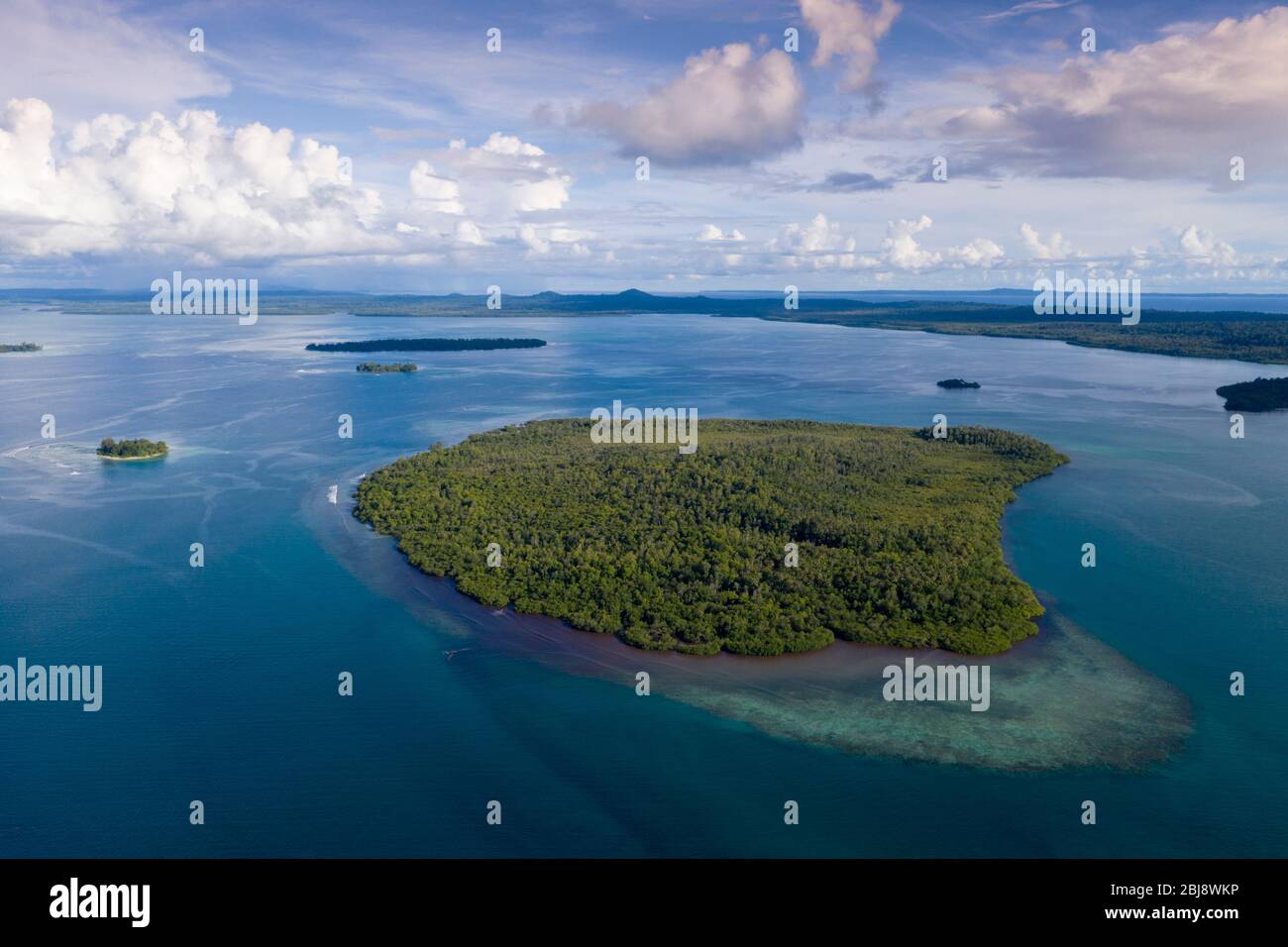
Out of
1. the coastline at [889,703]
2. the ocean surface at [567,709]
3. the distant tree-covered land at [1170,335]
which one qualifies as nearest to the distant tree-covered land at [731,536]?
the coastline at [889,703]

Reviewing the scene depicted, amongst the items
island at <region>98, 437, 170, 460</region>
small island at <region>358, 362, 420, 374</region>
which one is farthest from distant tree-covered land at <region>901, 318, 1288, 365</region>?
island at <region>98, 437, 170, 460</region>

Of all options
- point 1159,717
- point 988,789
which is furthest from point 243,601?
point 1159,717

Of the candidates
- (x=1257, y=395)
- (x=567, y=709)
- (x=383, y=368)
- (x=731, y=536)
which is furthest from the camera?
(x=383, y=368)

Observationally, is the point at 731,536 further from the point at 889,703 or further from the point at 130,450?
the point at 130,450

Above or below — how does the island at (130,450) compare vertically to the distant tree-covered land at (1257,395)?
below

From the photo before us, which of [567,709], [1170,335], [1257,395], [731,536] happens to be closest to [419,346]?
[1257,395]

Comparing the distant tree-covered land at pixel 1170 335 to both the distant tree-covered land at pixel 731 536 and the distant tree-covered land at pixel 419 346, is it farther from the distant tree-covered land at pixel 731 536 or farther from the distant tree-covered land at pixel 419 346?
the distant tree-covered land at pixel 419 346
